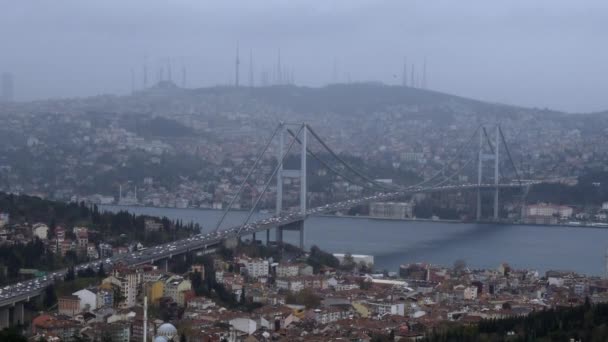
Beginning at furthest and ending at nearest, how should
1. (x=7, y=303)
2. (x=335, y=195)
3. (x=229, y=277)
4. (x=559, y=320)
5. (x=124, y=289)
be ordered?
(x=335, y=195), (x=229, y=277), (x=124, y=289), (x=7, y=303), (x=559, y=320)

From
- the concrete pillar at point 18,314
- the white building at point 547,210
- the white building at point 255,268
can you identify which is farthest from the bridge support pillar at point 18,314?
the white building at point 547,210

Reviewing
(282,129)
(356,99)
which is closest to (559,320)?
(282,129)

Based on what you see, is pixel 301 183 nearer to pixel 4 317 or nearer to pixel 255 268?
pixel 255 268

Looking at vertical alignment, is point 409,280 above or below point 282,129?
below

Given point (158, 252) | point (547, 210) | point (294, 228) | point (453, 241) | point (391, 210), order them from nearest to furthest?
point (158, 252)
point (294, 228)
point (453, 241)
point (391, 210)
point (547, 210)

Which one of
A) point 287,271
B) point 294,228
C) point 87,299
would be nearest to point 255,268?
Answer: point 287,271

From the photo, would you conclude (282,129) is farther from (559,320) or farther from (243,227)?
(559,320)
